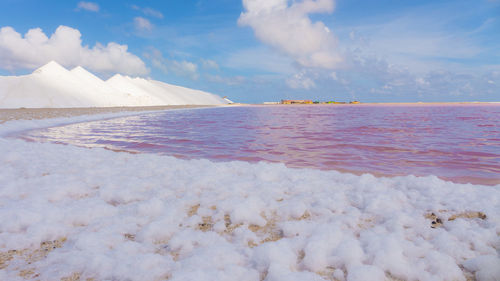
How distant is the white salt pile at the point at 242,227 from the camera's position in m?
2.07

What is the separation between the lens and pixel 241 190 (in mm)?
3760

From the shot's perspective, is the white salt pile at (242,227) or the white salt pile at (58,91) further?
the white salt pile at (58,91)

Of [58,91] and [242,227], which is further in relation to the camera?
[58,91]

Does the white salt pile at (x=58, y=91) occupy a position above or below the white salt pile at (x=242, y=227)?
above

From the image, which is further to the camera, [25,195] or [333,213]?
[25,195]

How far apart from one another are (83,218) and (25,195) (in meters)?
1.39

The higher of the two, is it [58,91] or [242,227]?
[58,91]

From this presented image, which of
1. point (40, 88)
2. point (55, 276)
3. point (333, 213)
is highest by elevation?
point (40, 88)

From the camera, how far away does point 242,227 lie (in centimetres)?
277

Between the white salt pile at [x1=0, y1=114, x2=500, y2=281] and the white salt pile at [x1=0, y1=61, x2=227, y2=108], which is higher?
the white salt pile at [x1=0, y1=61, x2=227, y2=108]

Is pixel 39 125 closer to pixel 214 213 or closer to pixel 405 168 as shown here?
pixel 214 213

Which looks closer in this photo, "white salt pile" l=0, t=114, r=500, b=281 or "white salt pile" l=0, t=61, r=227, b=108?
"white salt pile" l=0, t=114, r=500, b=281

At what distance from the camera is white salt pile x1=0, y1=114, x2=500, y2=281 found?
2.07 meters

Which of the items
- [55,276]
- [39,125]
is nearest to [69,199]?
[55,276]
